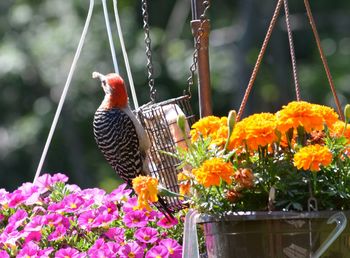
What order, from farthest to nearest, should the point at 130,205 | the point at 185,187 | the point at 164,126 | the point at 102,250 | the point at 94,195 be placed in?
1. the point at 164,126
2. the point at 94,195
3. the point at 130,205
4. the point at 102,250
5. the point at 185,187

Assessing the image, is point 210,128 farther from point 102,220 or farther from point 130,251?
point 102,220

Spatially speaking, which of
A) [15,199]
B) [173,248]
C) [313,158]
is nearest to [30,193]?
[15,199]

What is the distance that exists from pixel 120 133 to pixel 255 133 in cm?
172

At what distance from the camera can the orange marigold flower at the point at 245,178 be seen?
3.50 meters

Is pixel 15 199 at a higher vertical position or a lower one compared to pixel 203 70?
lower

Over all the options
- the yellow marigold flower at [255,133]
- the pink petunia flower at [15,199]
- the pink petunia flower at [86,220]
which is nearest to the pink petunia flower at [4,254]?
the pink petunia flower at [86,220]

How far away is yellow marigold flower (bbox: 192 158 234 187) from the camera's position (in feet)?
11.2

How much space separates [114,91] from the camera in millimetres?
5090

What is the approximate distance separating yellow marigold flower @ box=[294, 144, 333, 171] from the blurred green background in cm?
1189

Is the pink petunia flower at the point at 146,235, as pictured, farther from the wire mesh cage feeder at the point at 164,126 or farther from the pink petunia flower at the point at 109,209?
the wire mesh cage feeder at the point at 164,126

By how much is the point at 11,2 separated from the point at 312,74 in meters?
4.37

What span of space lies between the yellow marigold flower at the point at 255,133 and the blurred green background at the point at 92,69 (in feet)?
38.4

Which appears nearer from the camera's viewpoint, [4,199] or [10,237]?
[10,237]

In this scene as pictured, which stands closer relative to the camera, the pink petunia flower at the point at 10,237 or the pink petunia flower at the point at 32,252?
the pink petunia flower at the point at 32,252
